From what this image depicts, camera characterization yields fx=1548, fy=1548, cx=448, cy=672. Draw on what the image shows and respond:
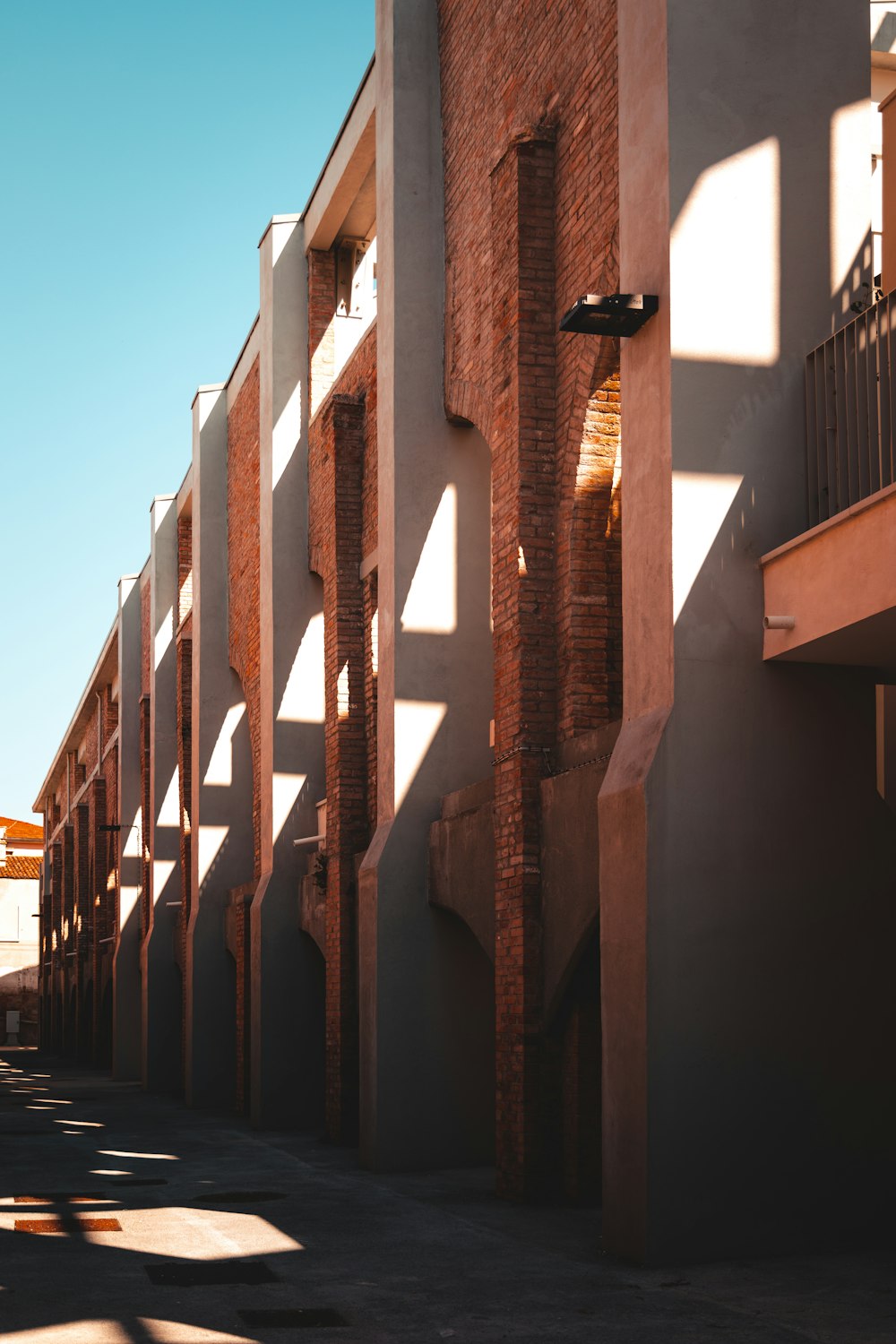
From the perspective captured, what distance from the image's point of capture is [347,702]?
52.2ft

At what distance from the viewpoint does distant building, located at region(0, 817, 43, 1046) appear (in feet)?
195

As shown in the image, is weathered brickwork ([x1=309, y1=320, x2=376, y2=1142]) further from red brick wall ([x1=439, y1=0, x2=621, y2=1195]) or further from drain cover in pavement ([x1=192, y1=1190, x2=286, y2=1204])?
red brick wall ([x1=439, y1=0, x2=621, y2=1195])

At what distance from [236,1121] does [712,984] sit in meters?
12.0

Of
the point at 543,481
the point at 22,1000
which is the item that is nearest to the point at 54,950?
the point at 22,1000

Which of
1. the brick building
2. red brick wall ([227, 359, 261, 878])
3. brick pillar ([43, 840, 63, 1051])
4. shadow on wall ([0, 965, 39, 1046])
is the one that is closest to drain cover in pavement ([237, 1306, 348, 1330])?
the brick building

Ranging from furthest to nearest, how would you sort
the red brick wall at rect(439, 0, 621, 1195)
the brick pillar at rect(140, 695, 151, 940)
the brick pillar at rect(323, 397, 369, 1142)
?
the brick pillar at rect(140, 695, 151, 940) < the brick pillar at rect(323, 397, 369, 1142) < the red brick wall at rect(439, 0, 621, 1195)

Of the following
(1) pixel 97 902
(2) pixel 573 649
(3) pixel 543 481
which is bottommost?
(1) pixel 97 902

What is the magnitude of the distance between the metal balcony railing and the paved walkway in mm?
3950

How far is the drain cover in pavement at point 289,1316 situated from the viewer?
6.93 metres

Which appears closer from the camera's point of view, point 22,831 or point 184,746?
point 184,746

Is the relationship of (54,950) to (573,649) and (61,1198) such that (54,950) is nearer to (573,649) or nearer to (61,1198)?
(61,1198)

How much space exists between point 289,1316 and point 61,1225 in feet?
10.7

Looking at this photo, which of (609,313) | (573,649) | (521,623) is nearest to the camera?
(609,313)

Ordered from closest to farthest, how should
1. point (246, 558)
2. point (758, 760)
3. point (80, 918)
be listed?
point (758, 760)
point (246, 558)
point (80, 918)
